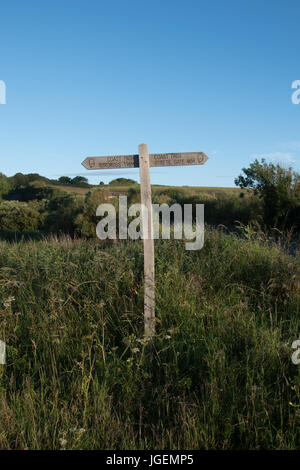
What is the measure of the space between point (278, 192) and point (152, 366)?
14224 mm

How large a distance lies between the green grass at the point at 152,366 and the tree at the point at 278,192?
35.7 ft

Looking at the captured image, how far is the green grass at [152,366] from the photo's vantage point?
2781 millimetres

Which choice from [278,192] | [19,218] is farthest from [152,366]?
[19,218]

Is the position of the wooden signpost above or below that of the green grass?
above

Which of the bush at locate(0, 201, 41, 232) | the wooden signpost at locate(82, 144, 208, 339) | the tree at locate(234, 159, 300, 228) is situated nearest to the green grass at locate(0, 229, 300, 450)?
the wooden signpost at locate(82, 144, 208, 339)

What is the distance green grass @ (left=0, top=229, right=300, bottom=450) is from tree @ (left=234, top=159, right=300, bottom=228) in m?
10.9

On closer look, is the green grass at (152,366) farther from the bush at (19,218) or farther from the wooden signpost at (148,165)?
the bush at (19,218)

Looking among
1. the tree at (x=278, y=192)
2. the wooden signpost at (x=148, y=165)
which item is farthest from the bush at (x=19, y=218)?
the wooden signpost at (x=148, y=165)

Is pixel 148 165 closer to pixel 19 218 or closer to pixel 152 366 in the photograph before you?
pixel 152 366

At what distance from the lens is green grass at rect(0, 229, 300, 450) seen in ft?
9.12

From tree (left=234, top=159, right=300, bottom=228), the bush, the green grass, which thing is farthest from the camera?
the bush

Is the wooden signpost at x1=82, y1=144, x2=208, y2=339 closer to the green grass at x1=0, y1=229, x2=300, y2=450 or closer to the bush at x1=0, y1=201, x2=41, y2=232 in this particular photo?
the green grass at x1=0, y1=229, x2=300, y2=450

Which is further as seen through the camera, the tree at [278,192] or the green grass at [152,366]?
the tree at [278,192]
